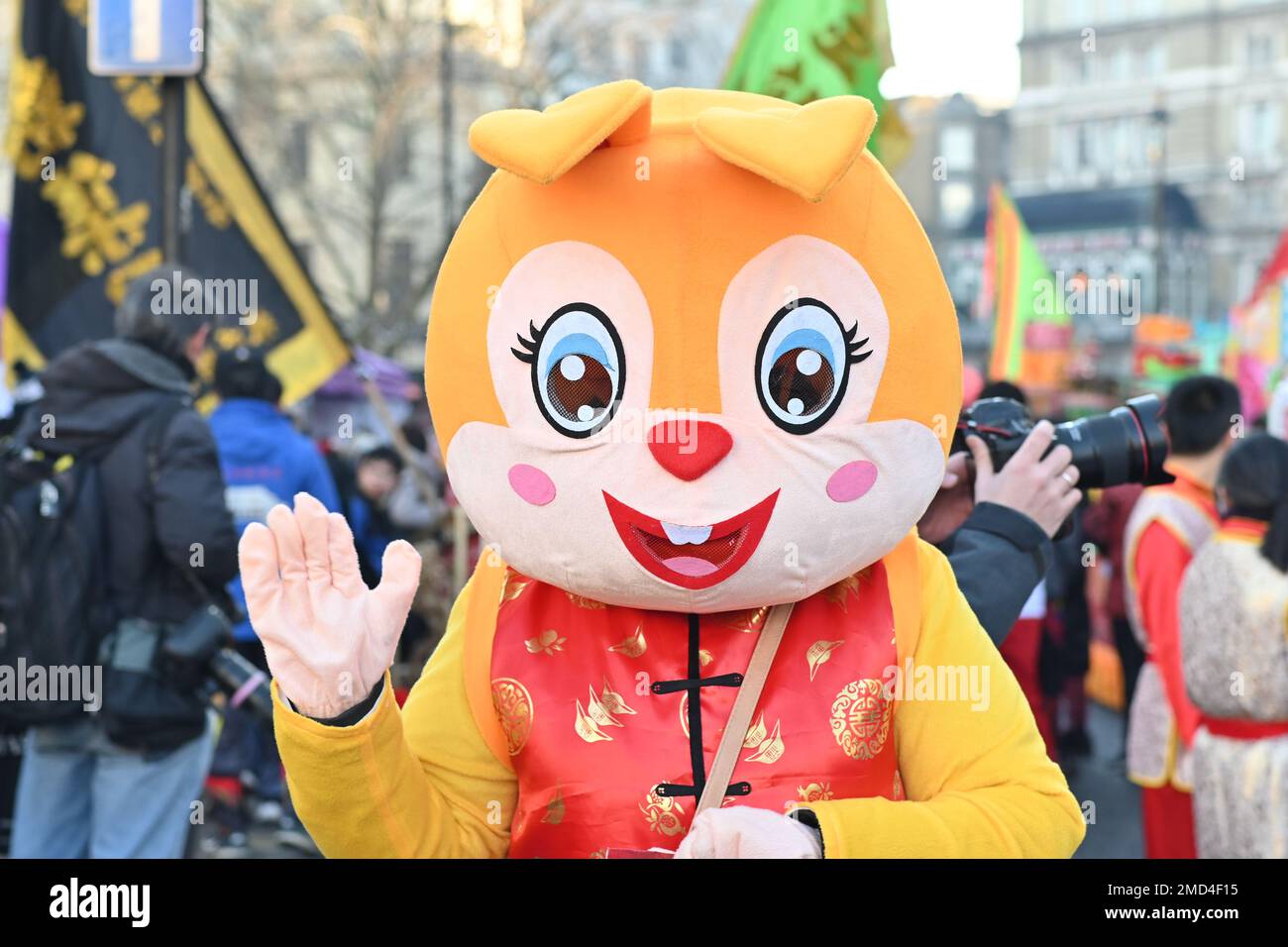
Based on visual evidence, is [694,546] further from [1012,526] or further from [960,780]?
[1012,526]

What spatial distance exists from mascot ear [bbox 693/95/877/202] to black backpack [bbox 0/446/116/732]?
2727 millimetres

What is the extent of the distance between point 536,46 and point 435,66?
1.65 meters

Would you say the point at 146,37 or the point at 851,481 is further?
the point at 146,37

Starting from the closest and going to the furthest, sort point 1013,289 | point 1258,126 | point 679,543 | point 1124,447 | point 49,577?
point 679,543 → point 1124,447 → point 49,577 → point 1013,289 → point 1258,126

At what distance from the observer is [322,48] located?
27.1m

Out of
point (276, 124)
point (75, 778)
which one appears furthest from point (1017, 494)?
point (276, 124)

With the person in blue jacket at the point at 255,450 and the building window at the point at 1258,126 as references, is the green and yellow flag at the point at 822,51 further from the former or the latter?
the building window at the point at 1258,126

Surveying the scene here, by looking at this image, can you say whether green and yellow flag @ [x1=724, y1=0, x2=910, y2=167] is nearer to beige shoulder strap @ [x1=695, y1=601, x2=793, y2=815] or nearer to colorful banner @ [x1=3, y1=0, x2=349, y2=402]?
colorful banner @ [x1=3, y1=0, x2=349, y2=402]

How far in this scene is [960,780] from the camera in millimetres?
2285

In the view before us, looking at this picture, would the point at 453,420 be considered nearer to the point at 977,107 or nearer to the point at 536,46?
the point at 536,46

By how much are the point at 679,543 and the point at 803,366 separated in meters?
0.31

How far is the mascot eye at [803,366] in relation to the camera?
219 centimetres

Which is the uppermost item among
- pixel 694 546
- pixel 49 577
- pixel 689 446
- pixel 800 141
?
pixel 800 141

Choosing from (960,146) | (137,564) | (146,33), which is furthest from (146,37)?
(960,146)
